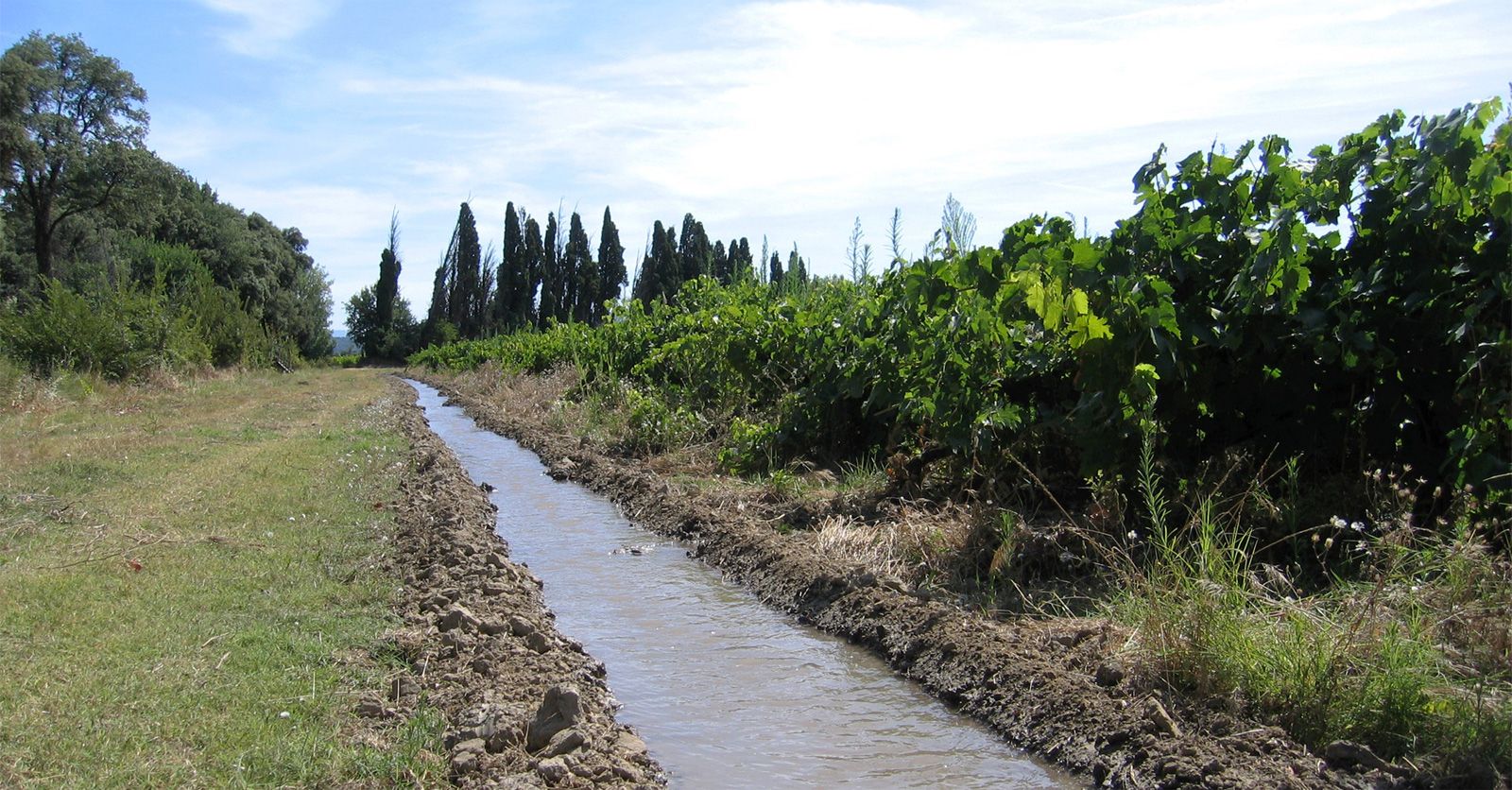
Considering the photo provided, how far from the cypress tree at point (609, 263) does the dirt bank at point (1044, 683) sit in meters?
56.8

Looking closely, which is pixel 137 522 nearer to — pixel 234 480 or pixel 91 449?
pixel 234 480

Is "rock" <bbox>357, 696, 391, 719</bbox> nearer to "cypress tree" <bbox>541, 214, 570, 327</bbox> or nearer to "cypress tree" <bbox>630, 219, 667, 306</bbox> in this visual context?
"cypress tree" <bbox>630, 219, 667, 306</bbox>

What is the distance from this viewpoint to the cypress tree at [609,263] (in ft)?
211

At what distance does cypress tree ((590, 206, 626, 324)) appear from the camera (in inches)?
2534

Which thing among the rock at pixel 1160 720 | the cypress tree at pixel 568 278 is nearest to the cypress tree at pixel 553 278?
the cypress tree at pixel 568 278

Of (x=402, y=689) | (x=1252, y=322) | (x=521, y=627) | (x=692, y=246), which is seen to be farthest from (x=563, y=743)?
(x=692, y=246)

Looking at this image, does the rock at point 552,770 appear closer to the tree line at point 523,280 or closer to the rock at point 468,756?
the rock at point 468,756

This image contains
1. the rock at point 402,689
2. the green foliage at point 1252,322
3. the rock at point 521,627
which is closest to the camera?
the rock at point 402,689

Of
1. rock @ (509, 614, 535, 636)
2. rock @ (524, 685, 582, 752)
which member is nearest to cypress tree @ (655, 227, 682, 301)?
rock @ (509, 614, 535, 636)

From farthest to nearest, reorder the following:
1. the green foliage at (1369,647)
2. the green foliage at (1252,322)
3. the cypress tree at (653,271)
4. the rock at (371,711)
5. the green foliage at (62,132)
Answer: the cypress tree at (653,271), the green foliage at (62,132), the green foliage at (1252,322), the rock at (371,711), the green foliage at (1369,647)

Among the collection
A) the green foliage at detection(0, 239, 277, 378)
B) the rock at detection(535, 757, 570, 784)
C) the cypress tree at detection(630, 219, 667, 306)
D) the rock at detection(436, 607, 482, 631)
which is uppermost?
the cypress tree at detection(630, 219, 667, 306)

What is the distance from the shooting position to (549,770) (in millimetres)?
3826

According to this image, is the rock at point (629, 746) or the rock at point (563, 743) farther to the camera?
the rock at point (629, 746)

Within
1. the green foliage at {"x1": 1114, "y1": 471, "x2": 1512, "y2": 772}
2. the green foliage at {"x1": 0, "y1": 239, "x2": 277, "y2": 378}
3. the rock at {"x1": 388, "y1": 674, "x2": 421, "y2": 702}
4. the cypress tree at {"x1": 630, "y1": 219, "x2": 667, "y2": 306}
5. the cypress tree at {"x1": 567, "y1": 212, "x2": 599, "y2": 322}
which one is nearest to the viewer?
the green foliage at {"x1": 1114, "y1": 471, "x2": 1512, "y2": 772}
